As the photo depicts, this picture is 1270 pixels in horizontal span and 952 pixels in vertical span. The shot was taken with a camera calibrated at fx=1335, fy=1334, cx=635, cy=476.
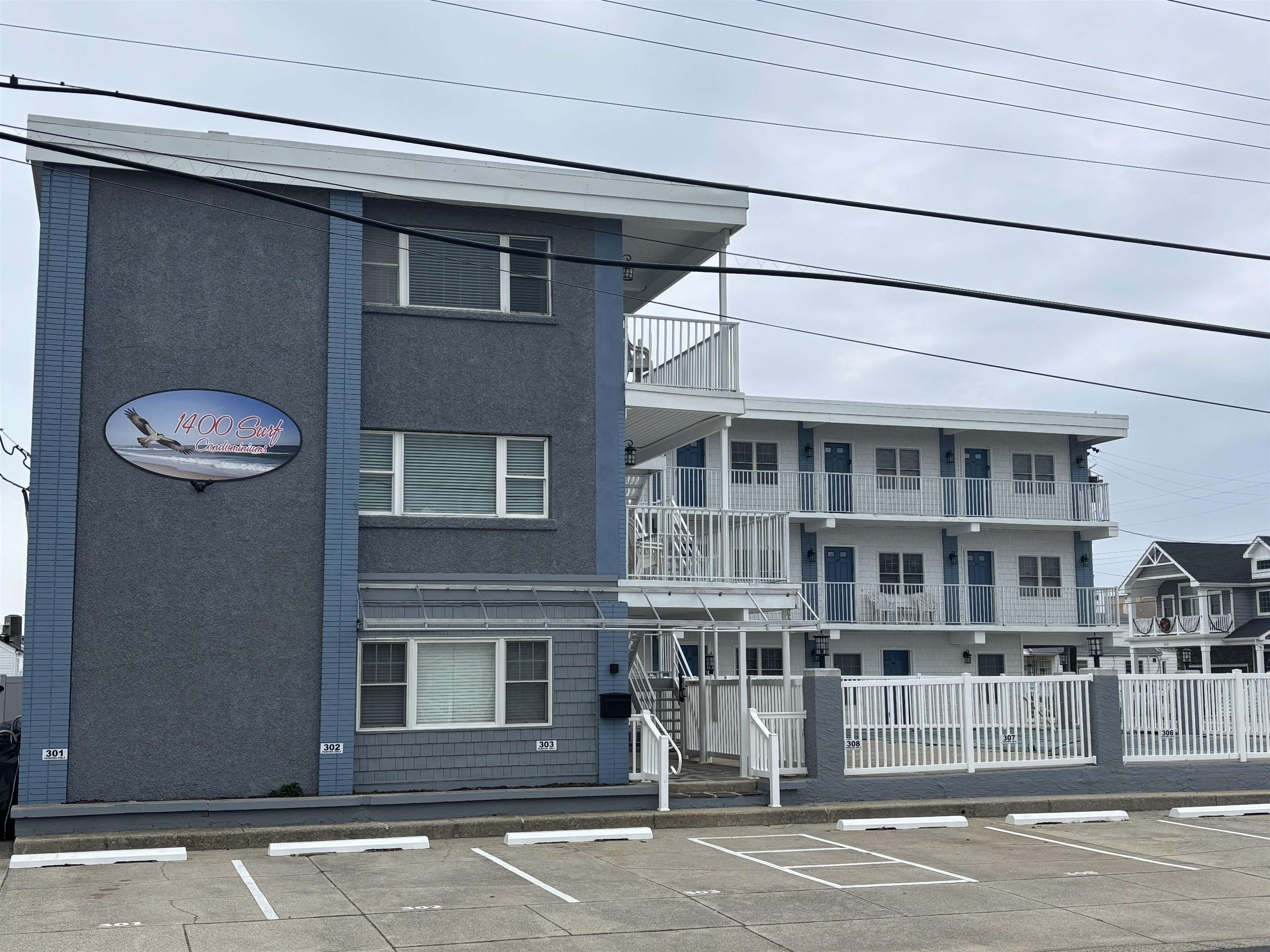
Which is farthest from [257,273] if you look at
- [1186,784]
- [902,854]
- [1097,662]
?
[1097,662]

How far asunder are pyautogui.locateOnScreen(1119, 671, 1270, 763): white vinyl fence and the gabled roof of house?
33.7 meters

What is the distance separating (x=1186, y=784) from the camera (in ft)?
66.0

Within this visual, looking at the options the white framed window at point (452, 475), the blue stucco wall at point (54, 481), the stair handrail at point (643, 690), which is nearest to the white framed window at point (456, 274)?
the white framed window at point (452, 475)

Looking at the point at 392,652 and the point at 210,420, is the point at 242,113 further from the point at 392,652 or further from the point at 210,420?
the point at 392,652

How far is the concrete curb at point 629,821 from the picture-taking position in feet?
49.8

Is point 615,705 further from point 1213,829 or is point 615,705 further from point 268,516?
point 1213,829

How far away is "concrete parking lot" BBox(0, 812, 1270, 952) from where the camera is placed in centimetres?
1052

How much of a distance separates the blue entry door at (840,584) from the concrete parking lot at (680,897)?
21.4 metres

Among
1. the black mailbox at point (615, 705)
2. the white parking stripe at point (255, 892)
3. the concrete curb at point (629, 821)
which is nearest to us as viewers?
the white parking stripe at point (255, 892)

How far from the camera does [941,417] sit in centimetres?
3941

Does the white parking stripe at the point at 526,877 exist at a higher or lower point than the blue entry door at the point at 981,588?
lower

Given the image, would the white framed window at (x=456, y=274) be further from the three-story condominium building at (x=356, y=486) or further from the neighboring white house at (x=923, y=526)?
the neighboring white house at (x=923, y=526)

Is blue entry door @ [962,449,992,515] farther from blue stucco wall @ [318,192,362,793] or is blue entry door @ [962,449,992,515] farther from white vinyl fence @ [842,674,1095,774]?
blue stucco wall @ [318,192,362,793]

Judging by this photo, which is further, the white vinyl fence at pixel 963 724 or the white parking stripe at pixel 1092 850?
the white vinyl fence at pixel 963 724
